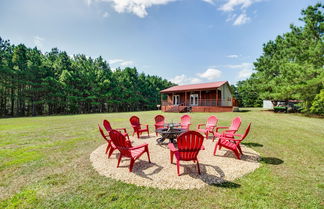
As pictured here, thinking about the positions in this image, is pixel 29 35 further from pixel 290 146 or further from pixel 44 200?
pixel 290 146

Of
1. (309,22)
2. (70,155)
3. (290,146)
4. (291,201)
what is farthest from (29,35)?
(309,22)

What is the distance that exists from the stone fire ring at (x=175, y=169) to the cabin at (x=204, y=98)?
1542 cm

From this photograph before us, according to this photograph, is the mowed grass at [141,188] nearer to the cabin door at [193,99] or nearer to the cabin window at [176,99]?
the cabin door at [193,99]

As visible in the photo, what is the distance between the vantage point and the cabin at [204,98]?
63.4ft

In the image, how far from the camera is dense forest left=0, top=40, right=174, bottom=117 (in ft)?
76.8

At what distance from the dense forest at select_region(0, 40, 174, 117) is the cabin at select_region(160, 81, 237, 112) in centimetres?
1717

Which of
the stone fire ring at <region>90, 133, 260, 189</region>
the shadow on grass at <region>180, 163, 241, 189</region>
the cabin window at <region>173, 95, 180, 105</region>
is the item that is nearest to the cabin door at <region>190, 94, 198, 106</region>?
the cabin window at <region>173, 95, 180, 105</region>

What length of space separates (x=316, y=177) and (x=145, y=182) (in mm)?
3862

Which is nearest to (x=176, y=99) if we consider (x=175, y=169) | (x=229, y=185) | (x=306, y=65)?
(x=306, y=65)

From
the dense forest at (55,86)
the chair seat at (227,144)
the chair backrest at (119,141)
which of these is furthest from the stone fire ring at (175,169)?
the dense forest at (55,86)

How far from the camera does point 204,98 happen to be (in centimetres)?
2205

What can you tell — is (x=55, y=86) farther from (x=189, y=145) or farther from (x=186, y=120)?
(x=189, y=145)

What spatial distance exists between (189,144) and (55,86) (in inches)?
1277

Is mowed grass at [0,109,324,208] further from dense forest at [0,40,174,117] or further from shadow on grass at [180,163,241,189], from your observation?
dense forest at [0,40,174,117]
